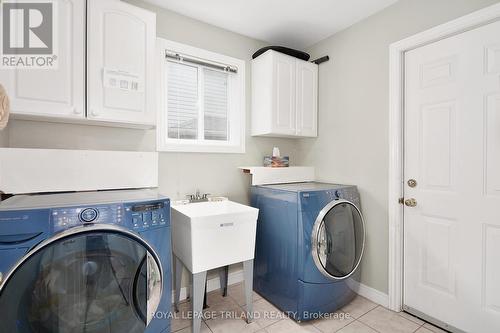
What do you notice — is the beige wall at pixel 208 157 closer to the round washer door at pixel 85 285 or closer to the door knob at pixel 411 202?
the round washer door at pixel 85 285

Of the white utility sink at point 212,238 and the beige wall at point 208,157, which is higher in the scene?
the beige wall at point 208,157

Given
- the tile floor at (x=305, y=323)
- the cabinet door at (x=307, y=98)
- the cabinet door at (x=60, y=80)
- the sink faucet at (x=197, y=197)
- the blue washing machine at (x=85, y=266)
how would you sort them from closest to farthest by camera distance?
the blue washing machine at (x=85, y=266) < the cabinet door at (x=60, y=80) < the tile floor at (x=305, y=323) < the sink faucet at (x=197, y=197) < the cabinet door at (x=307, y=98)

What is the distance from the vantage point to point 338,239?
1.94m

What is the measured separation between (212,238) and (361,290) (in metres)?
1.53

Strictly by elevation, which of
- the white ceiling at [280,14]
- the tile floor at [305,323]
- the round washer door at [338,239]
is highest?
the white ceiling at [280,14]

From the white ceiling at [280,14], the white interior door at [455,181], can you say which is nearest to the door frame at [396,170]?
the white interior door at [455,181]

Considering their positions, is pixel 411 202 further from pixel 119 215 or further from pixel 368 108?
pixel 119 215

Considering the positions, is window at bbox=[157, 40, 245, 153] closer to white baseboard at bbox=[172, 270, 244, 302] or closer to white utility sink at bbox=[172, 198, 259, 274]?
white utility sink at bbox=[172, 198, 259, 274]

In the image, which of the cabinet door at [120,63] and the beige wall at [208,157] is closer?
the cabinet door at [120,63]

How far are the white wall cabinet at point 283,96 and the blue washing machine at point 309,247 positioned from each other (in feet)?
2.21

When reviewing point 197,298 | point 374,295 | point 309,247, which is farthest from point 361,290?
point 197,298

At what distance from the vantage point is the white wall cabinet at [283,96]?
7.61 feet

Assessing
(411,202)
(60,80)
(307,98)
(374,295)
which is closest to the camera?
(60,80)

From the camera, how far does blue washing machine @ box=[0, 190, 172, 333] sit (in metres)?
1.03
